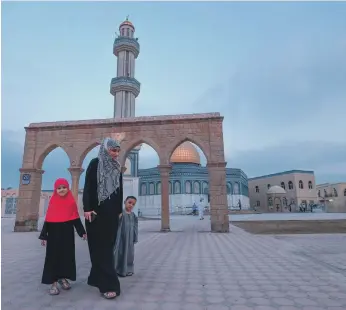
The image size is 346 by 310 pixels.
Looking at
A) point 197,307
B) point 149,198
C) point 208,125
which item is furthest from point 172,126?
point 149,198

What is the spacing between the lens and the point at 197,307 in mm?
2877

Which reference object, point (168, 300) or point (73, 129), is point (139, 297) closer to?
point (168, 300)

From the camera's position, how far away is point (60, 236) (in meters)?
3.49

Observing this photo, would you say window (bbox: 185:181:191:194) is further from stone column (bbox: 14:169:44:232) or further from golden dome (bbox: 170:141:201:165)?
stone column (bbox: 14:169:44:232)

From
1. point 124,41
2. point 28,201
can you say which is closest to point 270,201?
point 124,41

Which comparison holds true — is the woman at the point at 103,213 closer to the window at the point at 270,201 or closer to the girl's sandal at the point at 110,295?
the girl's sandal at the point at 110,295

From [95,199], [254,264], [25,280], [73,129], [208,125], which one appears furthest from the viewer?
[73,129]

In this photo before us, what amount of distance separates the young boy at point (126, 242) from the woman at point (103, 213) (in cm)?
68

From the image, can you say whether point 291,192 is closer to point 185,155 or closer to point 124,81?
point 185,155

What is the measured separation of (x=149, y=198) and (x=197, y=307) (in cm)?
3981

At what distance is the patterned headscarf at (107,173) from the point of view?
11.3ft

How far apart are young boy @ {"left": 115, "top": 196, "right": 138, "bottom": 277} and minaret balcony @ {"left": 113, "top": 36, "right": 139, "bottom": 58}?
3287 centimetres

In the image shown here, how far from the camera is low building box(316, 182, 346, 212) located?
4262 centimetres

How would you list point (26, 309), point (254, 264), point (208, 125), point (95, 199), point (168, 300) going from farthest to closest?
1. point (208, 125)
2. point (254, 264)
3. point (95, 199)
4. point (168, 300)
5. point (26, 309)
